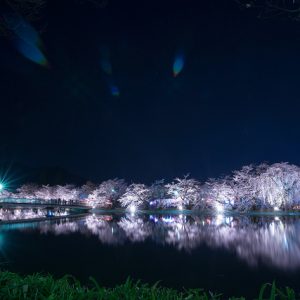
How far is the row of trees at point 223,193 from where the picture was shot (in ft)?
121

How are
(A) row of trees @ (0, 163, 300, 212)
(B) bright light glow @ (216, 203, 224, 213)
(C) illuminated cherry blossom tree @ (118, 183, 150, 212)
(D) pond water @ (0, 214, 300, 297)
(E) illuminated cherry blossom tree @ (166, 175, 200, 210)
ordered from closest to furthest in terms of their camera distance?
(D) pond water @ (0, 214, 300, 297)
(A) row of trees @ (0, 163, 300, 212)
(B) bright light glow @ (216, 203, 224, 213)
(E) illuminated cherry blossom tree @ (166, 175, 200, 210)
(C) illuminated cherry blossom tree @ (118, 183, 150, 212)

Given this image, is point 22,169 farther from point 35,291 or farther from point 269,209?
point 35,291

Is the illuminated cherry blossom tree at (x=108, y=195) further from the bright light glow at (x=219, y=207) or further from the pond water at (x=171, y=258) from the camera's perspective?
the pond water at (x=171, y=258)

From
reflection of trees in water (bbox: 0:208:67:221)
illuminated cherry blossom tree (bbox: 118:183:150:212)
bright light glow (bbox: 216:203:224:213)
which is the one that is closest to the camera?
reflection of trees in water (bbox: 0:208:67:221)

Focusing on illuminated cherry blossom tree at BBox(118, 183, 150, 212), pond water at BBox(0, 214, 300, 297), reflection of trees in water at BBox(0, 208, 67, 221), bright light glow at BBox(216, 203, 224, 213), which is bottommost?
pond water at BBox(0, 214, 300, 297)

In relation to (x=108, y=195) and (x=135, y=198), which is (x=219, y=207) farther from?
(x=108, y=195)

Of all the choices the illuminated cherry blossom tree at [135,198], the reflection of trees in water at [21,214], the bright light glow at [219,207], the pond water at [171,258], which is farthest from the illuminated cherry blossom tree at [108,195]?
the pond water at [171,258]

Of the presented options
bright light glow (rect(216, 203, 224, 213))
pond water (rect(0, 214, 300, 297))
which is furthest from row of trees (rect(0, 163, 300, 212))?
pond water (rect(0, 214, 300, 297))

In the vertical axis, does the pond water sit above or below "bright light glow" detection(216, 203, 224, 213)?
below

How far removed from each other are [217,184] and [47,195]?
36.9 m

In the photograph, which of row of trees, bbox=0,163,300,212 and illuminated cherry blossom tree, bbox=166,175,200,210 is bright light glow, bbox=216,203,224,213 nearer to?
row of trees, bbox=0,163,300,212

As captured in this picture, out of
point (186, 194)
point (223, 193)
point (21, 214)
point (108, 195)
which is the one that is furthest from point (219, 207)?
point (21, 214)

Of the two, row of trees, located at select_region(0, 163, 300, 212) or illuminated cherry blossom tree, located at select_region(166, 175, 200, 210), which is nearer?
row of trees, located at select_region(0, 163, 300, 212)

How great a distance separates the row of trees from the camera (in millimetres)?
36781
